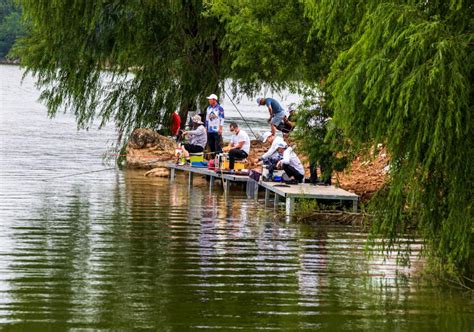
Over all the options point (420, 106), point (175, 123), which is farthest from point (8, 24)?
point (420, 106)

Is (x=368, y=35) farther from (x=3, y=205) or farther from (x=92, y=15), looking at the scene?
(x=92, y=15)

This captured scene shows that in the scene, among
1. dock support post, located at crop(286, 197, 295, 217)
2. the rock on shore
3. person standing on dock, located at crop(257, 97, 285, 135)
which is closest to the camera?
dock support post, located at crop(286, 197, 295, 217)

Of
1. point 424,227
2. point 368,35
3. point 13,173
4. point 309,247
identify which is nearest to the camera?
point 368,35

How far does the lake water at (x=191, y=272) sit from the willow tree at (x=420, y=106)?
97cm

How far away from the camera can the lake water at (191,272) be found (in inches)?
445

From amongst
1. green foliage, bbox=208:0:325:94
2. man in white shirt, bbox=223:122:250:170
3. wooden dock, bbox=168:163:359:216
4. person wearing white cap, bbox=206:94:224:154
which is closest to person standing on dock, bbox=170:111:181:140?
person wearing white cap, bbox=206:94:224:154

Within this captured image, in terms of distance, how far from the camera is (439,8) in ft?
39.9

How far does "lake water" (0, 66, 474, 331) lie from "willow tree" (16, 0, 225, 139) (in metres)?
5.90

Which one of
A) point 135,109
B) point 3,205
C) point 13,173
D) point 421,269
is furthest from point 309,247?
point 135,109

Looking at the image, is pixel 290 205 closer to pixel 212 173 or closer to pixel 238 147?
pixel 212 173

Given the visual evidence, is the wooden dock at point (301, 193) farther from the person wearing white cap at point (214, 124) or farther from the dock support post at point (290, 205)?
the person wearing white cap at point (214, 124)

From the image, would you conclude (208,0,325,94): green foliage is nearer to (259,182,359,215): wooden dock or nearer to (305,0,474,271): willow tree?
(259,182,359,215): wooden dock

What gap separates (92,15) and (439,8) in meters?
15.9

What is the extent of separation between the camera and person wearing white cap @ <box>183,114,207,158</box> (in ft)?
82.1
